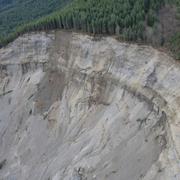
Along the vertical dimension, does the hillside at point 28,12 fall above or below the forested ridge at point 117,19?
Answer: below

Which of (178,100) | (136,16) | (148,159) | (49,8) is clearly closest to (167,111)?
(178,100)

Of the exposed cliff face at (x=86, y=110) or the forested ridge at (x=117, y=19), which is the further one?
the forested ridge at (x=117, y=19)

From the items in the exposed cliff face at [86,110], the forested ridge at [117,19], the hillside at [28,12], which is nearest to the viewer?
the exposed cliff face at [86,110]

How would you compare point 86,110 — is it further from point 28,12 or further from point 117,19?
point 28,12

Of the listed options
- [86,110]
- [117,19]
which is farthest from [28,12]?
[86,110]

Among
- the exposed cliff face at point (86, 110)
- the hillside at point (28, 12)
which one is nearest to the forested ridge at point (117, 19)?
the exposed cliff face at point (86, 110)

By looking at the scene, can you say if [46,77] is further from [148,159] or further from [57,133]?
[148,159]

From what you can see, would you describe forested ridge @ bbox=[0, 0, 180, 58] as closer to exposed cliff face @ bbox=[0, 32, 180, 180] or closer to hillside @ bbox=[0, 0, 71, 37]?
exposed cliff face @ bbox=[0, 32, 180, 180]

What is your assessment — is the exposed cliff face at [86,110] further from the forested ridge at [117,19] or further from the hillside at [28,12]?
the hillside at [28,12]
